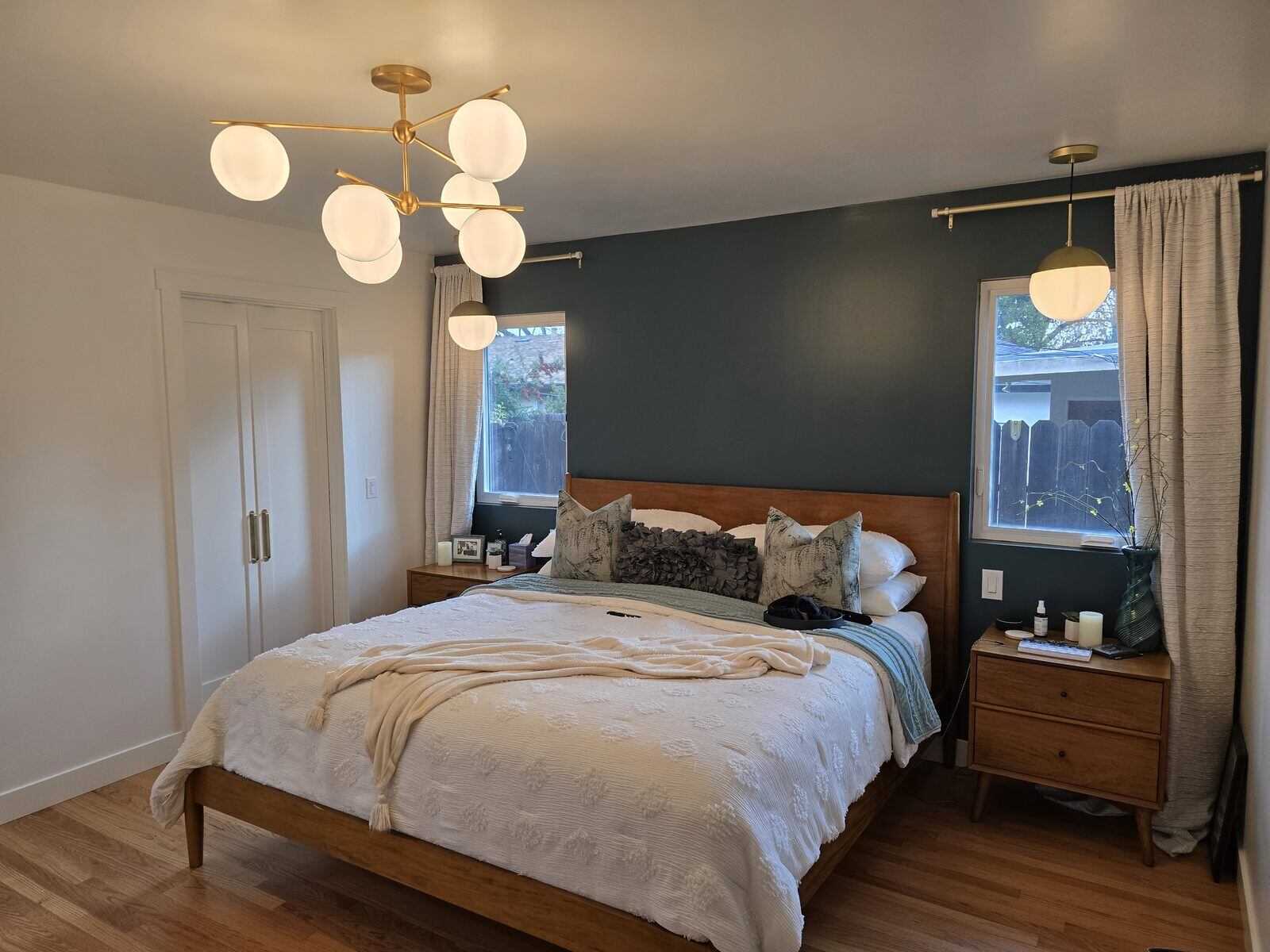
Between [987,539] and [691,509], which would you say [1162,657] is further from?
[691,509]

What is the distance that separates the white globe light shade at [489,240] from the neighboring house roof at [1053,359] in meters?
2.28

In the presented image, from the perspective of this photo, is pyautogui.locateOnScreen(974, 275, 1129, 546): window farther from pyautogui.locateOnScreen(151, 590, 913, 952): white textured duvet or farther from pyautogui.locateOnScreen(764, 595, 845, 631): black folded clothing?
pyautogui.locateOnScreen(151, 590, 913, 952): white textured duvet

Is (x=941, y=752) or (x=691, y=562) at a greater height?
(x=691, y=562)

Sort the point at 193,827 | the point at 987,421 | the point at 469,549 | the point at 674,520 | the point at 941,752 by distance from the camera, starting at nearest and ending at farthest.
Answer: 1. the point at 193,827
2. the point at 987,421
3. the point at 941,752
4. the point at 674,520
5. the point at 469,549

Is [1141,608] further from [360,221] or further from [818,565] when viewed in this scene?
[360,221]

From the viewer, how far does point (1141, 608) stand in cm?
310

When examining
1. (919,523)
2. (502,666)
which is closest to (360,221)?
(502,666)

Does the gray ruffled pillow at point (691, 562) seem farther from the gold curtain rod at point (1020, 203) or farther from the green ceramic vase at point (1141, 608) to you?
the gold curtain rod at point (1020, 203)

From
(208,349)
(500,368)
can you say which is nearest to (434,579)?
(500,368)

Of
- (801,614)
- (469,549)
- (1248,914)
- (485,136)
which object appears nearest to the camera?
(485,136)

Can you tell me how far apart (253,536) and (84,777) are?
1269mm

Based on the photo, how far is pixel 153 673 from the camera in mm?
3770

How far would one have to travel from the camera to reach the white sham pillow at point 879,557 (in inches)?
134

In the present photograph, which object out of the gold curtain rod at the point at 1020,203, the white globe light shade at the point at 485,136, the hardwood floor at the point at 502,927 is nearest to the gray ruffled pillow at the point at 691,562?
the hardwood floor at the point at 502,927
